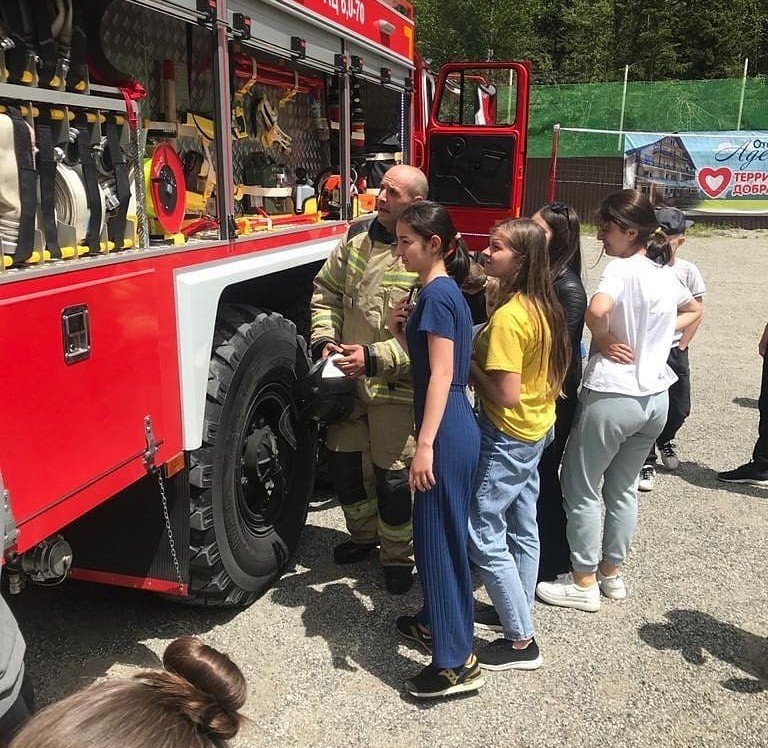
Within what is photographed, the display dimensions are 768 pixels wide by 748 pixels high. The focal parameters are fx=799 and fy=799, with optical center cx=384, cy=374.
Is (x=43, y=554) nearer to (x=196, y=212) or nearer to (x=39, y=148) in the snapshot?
(x=39, y=148)

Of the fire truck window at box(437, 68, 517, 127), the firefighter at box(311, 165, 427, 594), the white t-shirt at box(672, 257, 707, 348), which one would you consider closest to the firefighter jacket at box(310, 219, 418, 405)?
the firefighter at box(311, 165, 427, 594)

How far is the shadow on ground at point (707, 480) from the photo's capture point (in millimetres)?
4738

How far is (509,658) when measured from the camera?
2939 millimetres

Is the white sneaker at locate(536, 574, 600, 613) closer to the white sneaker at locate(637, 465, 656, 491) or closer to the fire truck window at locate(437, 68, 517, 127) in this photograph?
the white sneaker at locate(637, 465, 656, 491)

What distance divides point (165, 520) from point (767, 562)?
9.28 ft

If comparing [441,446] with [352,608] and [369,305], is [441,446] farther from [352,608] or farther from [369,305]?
[352,608]

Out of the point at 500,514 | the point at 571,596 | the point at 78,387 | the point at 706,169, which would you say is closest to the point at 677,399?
the point at 571,596

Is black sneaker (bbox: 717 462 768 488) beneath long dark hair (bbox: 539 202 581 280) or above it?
beneath

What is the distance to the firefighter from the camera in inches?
127

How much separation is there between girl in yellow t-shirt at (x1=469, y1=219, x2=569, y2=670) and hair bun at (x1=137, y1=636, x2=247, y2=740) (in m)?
1.68

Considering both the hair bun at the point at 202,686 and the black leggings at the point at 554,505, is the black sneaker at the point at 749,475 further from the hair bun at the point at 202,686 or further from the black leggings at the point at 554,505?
the hair bun at the point at 202,686

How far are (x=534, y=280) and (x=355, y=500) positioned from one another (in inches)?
58.2

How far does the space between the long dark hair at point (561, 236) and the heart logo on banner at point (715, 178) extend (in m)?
16.7

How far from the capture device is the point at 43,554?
234cm
